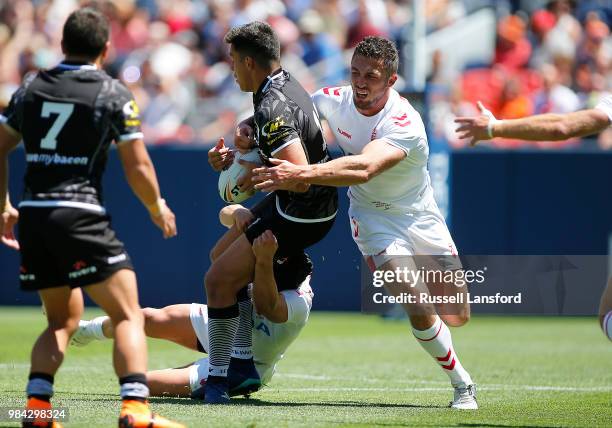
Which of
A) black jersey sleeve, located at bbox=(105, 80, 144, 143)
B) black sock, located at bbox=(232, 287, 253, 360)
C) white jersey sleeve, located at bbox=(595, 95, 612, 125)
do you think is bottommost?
black sock, located at bbox=(232, 287, 253, 360)

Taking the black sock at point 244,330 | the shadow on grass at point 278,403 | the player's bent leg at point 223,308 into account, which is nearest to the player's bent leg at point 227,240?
the black sock at point 244,330

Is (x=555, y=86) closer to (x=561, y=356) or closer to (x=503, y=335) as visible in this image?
(x=503, y=335)

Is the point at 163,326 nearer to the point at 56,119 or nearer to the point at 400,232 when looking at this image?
the point at 400,232

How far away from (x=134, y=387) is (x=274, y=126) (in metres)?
2.13

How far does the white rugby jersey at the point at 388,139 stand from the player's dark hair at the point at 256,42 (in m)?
0.69

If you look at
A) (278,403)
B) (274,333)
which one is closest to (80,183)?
(274,333)

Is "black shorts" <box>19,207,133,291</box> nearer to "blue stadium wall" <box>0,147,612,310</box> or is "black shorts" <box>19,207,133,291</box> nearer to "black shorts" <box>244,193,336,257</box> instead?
"black shorts" <box>244,193,336,257</box>

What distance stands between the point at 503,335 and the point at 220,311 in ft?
21.5

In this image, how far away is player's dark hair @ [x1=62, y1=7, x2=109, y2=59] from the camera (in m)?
5.88

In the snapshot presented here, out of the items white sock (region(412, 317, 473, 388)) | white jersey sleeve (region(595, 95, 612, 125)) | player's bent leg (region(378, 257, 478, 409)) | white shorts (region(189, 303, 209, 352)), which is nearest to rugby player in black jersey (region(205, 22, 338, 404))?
white shorts (region(189, 303, 209, 352))

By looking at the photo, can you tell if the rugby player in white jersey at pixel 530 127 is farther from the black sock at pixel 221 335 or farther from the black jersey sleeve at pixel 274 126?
the black sock at pixel 221 335

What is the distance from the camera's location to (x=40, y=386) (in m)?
5.97

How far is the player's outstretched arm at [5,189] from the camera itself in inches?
236

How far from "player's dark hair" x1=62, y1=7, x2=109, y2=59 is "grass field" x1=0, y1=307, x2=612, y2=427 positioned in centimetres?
201
